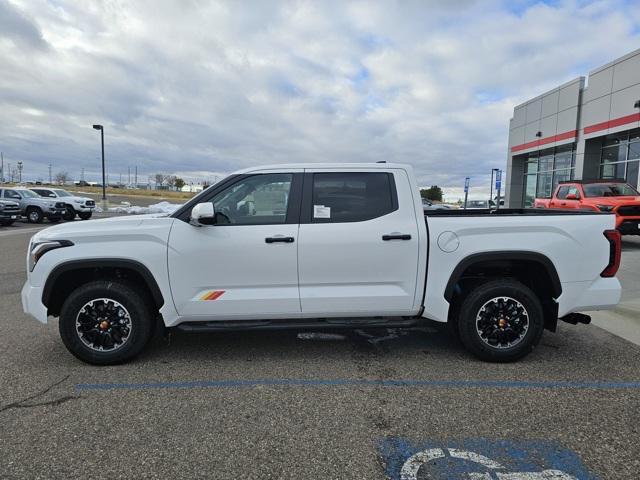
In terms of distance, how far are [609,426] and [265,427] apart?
7.77 ft

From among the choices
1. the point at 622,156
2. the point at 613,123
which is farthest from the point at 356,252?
the point at 622,156

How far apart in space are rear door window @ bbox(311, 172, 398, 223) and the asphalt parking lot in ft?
4.57

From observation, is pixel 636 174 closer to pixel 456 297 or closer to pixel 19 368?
pixel 456 297

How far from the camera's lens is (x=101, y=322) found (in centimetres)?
398

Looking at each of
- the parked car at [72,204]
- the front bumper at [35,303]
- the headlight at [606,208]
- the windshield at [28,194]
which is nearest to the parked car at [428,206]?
the front bumper at [35,303]

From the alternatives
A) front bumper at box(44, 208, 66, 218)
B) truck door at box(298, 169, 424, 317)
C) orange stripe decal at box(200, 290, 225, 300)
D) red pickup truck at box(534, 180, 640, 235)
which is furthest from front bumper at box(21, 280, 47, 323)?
front bumper at box(44, 208, 66, 218)

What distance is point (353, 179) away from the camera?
13.7 ft

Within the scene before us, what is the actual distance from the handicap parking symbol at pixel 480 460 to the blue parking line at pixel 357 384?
83 cm

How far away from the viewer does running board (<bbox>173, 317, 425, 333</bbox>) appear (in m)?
3.97

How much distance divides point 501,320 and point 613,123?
20.3 m

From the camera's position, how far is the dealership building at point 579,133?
19125 millimetres

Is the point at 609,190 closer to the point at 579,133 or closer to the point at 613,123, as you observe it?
the point at 613,123

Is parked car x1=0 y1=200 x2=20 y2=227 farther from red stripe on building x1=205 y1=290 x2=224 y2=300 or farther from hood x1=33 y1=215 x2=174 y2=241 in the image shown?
red stripe on building x1=205 y1=290 x2=224 y2=300

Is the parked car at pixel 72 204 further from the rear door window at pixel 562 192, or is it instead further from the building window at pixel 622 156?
the building window at pixel 622 156
